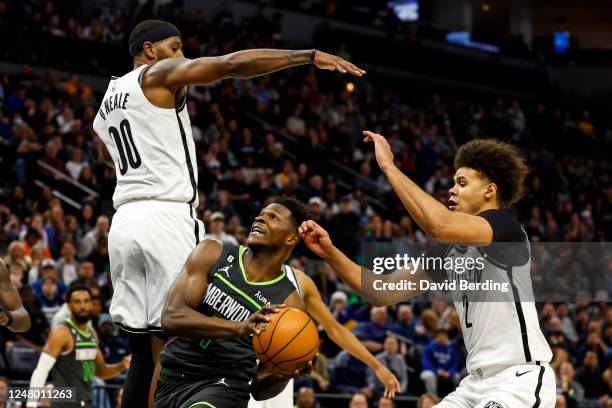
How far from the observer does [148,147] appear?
Result: 228 inches

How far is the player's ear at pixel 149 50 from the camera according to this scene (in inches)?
237

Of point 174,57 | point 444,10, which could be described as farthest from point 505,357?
point 444,10

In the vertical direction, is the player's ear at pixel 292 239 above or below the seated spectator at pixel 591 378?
above

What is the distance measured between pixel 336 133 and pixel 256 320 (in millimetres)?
17344

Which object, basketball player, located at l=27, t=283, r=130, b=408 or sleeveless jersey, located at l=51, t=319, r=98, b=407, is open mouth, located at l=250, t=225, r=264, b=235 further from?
sleeveless jersey, located at l=51, t=319, r=98, b=407

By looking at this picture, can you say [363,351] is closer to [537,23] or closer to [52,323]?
[52,323]

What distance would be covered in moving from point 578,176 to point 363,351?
65.0 ft

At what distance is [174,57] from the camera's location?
602cm

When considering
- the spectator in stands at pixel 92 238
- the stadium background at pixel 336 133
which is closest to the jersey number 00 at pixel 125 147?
the stadium background at pixel 336 133

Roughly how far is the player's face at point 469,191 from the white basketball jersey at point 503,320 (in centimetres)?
25

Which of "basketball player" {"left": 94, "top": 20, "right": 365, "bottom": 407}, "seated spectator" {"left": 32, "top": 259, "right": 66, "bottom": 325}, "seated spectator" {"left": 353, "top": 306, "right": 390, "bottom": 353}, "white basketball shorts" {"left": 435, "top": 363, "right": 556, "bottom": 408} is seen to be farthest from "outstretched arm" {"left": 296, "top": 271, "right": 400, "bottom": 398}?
"seated spectator" {"left": 353, "top": 306, "right": 390, "bottom": 353}

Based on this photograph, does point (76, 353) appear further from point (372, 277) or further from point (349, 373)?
point (372, 277)

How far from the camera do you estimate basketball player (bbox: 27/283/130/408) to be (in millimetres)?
9438

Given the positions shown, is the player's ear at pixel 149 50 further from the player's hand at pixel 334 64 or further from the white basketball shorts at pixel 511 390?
the white basketball shorts at pixel 511 390
